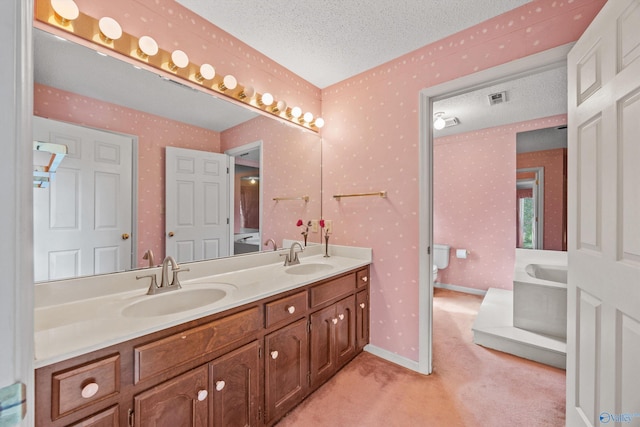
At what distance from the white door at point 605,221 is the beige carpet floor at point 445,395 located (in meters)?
0.37

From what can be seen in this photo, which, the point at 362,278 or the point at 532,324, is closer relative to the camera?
the point at 362,278

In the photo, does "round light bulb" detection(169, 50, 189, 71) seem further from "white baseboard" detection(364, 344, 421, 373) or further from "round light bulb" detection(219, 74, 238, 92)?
"white baseboard" detection(364, 344, 421, 373)

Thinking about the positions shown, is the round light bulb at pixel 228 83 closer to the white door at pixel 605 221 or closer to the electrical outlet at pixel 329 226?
the electrical outlet at pixel 329 226

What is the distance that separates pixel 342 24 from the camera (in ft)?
5.57

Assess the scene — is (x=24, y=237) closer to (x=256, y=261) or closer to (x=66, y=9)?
(x=66, y=9)

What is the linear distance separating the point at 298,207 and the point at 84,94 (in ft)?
5.09

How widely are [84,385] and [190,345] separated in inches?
12.3

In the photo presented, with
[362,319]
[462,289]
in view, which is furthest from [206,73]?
[462,289]

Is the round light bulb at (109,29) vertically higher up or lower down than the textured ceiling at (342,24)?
lower down

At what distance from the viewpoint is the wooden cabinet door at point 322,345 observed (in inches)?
64.1

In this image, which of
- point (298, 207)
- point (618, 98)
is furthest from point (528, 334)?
point (298, 207)

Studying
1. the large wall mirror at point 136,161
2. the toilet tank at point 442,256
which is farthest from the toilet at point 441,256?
the large wall mirror at point 136,161

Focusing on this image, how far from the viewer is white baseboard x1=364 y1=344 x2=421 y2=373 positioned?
6.47ft

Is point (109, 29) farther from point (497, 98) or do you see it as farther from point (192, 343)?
point (497, 98)
